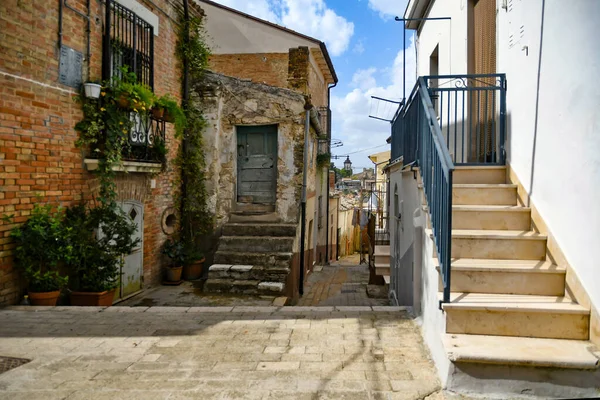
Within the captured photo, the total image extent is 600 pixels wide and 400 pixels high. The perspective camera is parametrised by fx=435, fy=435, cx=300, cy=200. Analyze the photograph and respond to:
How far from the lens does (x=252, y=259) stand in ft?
27.2

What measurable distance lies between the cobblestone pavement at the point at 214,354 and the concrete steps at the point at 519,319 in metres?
0.45

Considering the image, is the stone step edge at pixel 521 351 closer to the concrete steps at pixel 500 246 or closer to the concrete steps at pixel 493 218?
the concrete steps at pixel 500 246

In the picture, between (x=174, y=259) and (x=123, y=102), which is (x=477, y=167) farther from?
(x=174, y=259)

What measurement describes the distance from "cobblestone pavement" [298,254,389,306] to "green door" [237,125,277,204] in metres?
2.42

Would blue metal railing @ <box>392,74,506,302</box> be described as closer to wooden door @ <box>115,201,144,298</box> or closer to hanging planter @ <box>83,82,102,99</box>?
hanging planter @ <box>83,82,102,99</box>

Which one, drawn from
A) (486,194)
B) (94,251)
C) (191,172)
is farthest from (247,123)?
(486,194)

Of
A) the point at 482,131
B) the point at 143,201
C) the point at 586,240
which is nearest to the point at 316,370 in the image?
the point at 586,240

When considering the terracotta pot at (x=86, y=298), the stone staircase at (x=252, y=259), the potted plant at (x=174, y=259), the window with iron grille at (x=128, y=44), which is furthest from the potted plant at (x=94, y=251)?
the window with iron grille at (x=128, y=44)

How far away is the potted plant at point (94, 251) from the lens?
5.90 metres

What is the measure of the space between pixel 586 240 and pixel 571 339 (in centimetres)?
74

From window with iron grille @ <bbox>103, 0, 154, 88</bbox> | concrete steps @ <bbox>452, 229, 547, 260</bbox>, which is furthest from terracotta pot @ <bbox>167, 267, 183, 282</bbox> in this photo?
concrete steps @ <bbox>452, 229, 547, 260</bbox>

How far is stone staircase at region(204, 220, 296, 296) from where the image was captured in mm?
7727

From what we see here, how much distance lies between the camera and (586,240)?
10.7 ft

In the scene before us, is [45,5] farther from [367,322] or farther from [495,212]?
[495,212]
